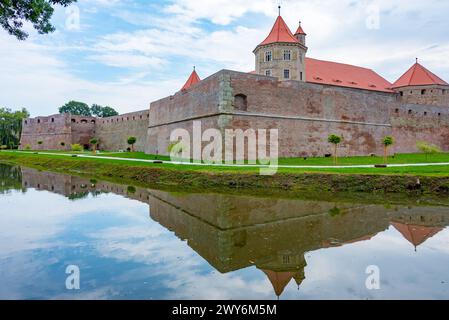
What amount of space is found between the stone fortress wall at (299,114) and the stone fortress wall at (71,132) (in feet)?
→ 48.8

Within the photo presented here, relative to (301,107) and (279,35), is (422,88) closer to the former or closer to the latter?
(279,35)

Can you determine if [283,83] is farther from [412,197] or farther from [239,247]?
[239,247]

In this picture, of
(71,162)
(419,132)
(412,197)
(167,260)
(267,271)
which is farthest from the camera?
(419,132)

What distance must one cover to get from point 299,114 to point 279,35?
13.8 metres

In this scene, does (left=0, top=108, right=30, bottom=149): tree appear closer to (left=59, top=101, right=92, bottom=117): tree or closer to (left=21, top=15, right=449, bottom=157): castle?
(left=59, top=101, right=92, bottom=117): tree

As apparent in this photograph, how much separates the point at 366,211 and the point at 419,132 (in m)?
21.9

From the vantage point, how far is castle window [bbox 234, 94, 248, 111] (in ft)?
57.6

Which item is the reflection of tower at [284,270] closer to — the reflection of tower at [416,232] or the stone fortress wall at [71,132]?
→ the reflection of tower at [416,232]

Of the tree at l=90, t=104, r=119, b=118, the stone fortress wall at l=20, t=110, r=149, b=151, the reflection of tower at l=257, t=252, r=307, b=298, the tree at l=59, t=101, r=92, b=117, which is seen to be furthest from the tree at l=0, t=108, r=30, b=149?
the reflection of tower at l=257, t=252, r=307, b=298

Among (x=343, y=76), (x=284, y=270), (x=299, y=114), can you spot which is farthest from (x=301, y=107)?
(x=343, y=76)

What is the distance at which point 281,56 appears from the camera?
3009cm
